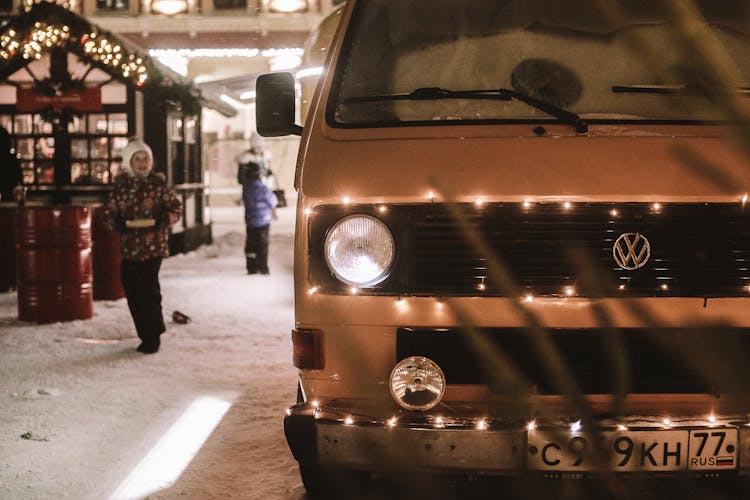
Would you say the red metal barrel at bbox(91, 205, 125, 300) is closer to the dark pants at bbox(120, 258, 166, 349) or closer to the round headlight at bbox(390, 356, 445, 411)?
the dark pants at bbox(120, 258, 166, 349)

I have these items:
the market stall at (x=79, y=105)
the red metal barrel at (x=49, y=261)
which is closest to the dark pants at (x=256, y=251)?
the market stall at (x=79, y=105)

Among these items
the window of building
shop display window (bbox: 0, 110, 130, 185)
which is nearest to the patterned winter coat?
shop display window (bbox: 0, 110, 130, 185)

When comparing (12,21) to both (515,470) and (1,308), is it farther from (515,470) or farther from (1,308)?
(515,470)

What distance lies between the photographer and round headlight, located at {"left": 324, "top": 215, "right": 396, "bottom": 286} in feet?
10.4

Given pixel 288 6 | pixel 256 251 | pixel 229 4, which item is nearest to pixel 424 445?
pixel 256 251

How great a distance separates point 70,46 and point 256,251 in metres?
4.21

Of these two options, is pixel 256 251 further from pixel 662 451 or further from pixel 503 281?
pixel 662 451

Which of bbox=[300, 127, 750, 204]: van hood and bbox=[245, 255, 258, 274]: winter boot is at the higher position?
bbox=[300, 127, 750, 204]: van hood

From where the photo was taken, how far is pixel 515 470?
291 centimetres

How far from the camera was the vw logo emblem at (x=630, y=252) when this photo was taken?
3.10 meters

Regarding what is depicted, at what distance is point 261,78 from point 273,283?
27.5 feet

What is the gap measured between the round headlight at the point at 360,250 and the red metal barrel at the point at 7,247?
8.60 metres

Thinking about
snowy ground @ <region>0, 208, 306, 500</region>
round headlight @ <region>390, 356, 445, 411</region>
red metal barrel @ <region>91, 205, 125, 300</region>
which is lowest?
snowy ground @ <region>0, 208, 306, 500</region>

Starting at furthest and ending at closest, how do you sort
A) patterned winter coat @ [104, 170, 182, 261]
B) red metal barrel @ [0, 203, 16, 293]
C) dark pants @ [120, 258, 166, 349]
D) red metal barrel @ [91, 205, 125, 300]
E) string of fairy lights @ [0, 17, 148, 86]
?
1. string of fairy lights @ [0, 17, 148, 86]
2. red metal barrel @ [0, 203, 16, 293]
3. red metal barrel @ [91, 205, 125, 300]
4. dark pants @ [120, 258, 166, 349]
5. patterned winter coat @ [104, 170, 182, 261]
